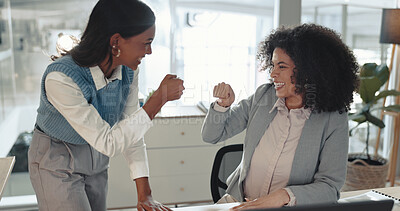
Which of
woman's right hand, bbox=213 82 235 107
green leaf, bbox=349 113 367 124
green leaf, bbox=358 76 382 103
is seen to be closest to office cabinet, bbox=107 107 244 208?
green leaf, bbox=349 113 367 124

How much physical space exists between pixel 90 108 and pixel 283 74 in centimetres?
75

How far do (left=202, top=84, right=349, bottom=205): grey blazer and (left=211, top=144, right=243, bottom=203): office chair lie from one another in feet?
0.27

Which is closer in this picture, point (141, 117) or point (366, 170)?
point (141, 117)

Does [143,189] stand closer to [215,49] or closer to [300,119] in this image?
[300,119]

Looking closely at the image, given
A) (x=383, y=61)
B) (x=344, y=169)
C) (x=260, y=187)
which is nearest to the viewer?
(x=344, y=169)

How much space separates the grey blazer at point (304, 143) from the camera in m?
1.53

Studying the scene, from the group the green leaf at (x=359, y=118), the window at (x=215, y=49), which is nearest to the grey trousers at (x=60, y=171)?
the window at (x=215, y=49)

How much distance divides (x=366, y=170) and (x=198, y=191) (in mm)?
1211

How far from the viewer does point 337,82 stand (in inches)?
64.5

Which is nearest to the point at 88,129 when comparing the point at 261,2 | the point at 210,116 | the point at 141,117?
the point at 141,117

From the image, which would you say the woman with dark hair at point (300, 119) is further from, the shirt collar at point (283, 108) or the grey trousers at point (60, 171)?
the grey trousers at point (60, 171)

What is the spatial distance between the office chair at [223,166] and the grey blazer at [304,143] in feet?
0.27

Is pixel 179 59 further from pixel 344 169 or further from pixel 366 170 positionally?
pixel 344 169

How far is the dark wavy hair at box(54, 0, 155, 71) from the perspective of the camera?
1388 mm
